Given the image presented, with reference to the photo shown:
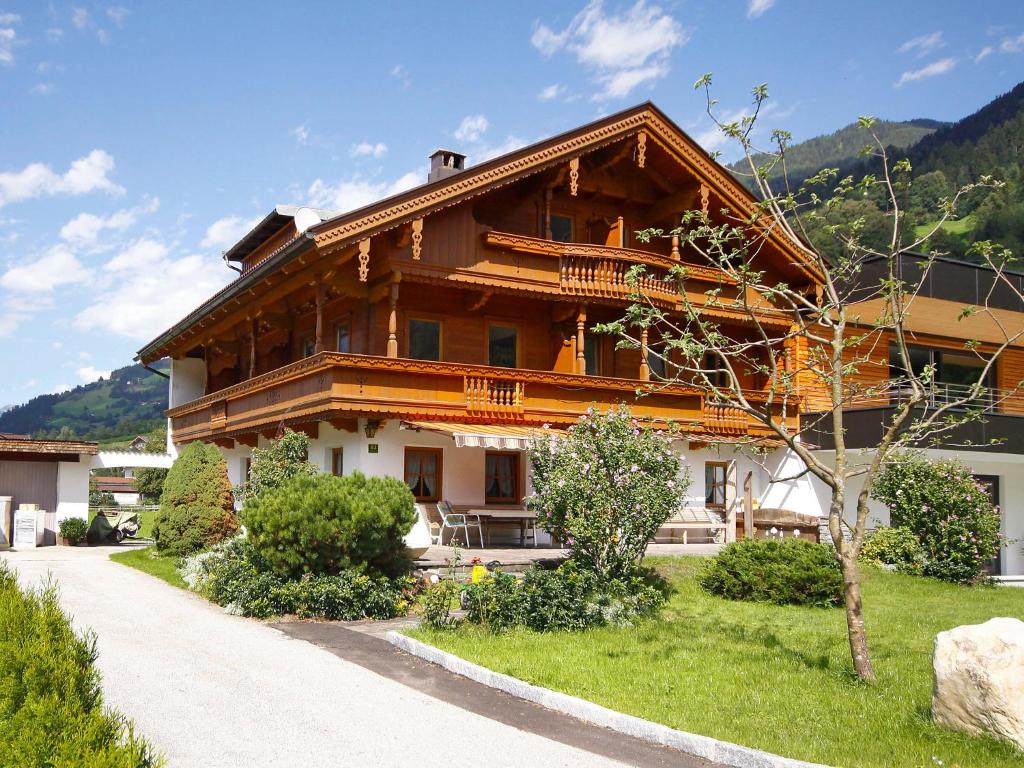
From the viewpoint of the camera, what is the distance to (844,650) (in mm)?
10070

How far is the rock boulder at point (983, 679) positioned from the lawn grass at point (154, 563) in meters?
11.6

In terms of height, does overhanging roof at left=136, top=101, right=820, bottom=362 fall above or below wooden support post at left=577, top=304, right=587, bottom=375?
above

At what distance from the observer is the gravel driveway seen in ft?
21.2

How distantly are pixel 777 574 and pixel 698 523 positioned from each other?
7.34 meters

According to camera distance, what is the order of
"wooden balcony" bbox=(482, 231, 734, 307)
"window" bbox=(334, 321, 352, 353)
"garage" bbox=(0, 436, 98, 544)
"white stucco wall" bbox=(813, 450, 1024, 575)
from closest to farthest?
"wooden balcony" bbox=(482, 231, 734, 307) → "window" bbox=(334, 321, 352, 353) → "garage" bbox=(0, 436, 98, 544) → "white stucco wall" bbox=(813, 450, 1024, 575)

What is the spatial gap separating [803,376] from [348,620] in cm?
1722

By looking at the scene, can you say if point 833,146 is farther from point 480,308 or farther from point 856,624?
point 856,624

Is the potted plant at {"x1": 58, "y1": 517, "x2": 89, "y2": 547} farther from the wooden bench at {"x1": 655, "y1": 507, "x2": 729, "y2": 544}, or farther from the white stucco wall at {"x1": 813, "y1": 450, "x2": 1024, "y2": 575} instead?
the white stucco wall at {"x1": 813, "y1": 450, "x2": 1024, "y2": 575}

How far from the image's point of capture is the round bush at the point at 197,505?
1817 centimetres

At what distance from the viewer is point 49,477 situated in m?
25.3

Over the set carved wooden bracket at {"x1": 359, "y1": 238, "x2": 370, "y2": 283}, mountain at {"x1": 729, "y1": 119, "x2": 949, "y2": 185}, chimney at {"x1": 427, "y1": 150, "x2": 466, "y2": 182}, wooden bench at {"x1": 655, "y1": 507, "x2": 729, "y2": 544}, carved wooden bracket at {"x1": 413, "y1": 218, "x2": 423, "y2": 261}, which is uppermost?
mountain at {"x1": 729, "y1": 119, "x2": 949, "y2": 185}

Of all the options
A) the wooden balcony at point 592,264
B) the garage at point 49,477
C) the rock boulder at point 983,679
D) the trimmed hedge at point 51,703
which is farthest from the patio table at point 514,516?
the trimmed hedge at point 51,703

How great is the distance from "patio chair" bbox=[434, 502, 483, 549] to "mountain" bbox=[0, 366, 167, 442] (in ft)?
410

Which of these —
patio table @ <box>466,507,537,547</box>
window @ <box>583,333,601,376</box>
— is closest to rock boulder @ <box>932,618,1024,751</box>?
patio table @ <box>466,507,537,547</box>
